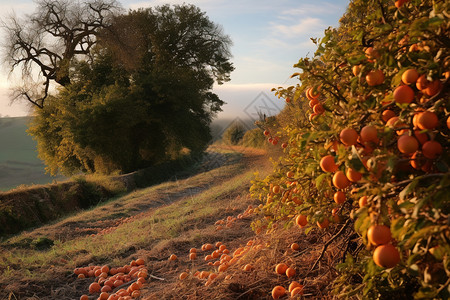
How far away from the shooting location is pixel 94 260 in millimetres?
5203

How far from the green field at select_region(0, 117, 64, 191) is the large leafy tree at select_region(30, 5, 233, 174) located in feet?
14.7

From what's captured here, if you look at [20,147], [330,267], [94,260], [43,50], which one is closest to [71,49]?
[43,50]

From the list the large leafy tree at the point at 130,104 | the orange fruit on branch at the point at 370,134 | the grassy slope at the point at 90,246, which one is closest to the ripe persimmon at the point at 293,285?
the orange fruit on branch at the point at 370,134

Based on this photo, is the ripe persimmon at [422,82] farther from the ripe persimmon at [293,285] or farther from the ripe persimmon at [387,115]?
the ripe persimmon at [293,285]

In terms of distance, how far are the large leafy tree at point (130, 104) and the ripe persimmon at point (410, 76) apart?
16581 mm

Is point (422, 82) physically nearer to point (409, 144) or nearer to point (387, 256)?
point (409, 144)

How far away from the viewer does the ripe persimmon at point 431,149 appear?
1.27 m

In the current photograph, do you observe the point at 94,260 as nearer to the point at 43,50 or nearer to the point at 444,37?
the point at 444,37

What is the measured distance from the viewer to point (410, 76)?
1.38 metres

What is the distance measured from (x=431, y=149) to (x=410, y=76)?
0.31 m

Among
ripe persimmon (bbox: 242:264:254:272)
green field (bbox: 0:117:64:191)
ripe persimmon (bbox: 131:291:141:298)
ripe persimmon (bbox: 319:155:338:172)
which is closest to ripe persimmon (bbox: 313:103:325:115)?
ripe persimmon (bbox: 319:155:338:172)

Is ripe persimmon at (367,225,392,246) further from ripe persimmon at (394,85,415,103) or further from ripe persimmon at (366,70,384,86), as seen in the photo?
ripe persimmon at (366,70,384,86)

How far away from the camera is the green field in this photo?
25.3m

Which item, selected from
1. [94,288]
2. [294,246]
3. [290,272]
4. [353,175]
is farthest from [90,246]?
[353,175]
